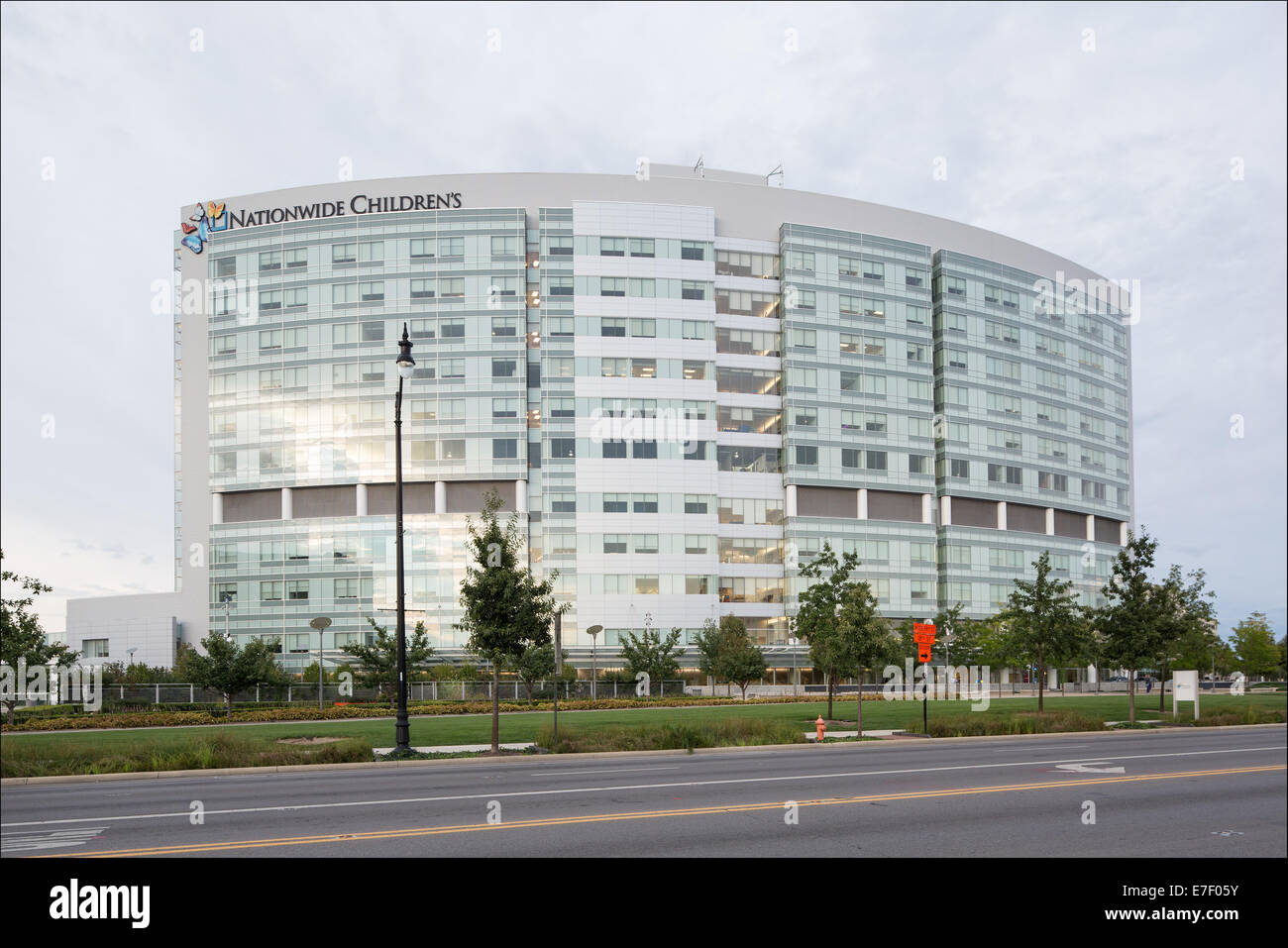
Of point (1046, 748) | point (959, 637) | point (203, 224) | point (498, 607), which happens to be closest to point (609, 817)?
point (498, 607)

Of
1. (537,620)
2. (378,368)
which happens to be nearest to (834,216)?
(378,368)

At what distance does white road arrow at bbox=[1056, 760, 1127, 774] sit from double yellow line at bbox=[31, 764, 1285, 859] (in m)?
Answer: 0.82

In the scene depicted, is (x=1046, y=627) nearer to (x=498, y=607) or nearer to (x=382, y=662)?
(x=498, y=607)

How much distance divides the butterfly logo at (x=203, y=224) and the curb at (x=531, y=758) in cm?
7105

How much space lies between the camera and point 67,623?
8438 cm

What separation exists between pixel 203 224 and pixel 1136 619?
256 ft

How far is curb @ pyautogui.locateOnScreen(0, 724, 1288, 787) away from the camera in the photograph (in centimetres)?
1881

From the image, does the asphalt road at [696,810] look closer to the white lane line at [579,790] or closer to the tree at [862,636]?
the white lane line at [579,790]

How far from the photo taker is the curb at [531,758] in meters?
18.8

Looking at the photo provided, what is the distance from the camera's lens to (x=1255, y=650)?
65500mm
